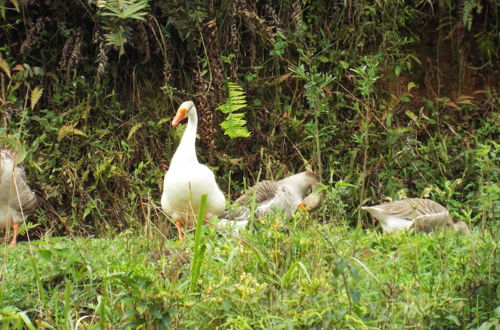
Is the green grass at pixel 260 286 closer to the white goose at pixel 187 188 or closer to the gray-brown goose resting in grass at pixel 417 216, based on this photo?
the white goose at pixel 187 188

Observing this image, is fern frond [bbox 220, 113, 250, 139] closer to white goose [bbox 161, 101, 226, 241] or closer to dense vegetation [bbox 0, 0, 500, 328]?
dense vegetation [bbox 0, 0, 500, 328]

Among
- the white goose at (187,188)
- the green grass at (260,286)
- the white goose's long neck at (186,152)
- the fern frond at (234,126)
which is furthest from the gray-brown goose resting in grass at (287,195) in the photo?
the green grass at (260,286)

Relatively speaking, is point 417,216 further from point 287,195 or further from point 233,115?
point 233,115

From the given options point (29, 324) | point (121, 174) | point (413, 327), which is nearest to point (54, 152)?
point (121, 174)

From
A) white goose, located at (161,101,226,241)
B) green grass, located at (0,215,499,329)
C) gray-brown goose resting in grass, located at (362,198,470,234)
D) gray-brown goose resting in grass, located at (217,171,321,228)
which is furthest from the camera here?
gray-brown goose resting in grass, located at (217,171,321,228)

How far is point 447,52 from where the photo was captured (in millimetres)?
10242

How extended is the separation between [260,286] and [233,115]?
16.9 ft

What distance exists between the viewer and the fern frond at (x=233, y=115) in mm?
8758

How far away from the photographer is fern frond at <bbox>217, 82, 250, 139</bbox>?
8758mm

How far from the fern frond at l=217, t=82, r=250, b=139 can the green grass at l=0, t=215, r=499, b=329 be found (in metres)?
3.54

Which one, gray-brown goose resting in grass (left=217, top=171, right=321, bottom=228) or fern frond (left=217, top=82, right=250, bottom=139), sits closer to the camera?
gray-brown goose resting in grass (left=217, top=171, right=321, bottom=228)

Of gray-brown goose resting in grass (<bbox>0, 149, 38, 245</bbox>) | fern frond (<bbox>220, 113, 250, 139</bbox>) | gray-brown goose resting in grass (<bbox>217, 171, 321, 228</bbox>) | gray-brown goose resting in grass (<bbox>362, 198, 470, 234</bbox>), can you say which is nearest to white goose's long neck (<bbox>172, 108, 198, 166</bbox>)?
gray-brown goose resting in grass (<bbox>217, 171, 321, 228</bbox>)

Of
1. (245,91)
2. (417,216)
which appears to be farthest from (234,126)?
(417,216)

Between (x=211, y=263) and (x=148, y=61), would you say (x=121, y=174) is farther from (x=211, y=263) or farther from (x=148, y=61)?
(x=211, y=263)
